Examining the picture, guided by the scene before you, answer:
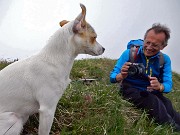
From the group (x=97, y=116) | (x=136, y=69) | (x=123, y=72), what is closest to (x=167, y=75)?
(x=136, y=69)

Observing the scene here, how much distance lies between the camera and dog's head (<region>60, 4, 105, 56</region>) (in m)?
3.48

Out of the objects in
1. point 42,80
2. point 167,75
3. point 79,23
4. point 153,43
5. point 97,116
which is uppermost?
point 79,23

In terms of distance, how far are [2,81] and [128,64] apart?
81.1 inches


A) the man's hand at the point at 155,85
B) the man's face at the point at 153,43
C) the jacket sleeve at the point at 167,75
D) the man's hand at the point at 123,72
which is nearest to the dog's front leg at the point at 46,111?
the man's hand at the point at 123,72

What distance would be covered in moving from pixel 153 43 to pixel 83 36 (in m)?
1.71

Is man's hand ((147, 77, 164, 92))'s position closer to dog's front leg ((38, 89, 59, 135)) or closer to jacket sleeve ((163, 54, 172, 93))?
jacket sleeve ((163, 54, 172, 93))

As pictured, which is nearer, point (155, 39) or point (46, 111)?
point (46, 111)

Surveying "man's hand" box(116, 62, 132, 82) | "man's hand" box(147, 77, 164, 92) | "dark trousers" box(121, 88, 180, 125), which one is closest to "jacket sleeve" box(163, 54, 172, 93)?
"man's hand" box(147, 77, 164, 92)

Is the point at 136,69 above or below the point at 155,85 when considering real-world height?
above

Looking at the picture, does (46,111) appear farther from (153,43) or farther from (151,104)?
(153,43)

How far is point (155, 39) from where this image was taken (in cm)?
485

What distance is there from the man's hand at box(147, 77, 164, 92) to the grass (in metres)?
0.44

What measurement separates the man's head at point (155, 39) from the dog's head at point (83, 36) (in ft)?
4.65

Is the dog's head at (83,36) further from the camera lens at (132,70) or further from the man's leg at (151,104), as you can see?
the man's leg at (151,104)
